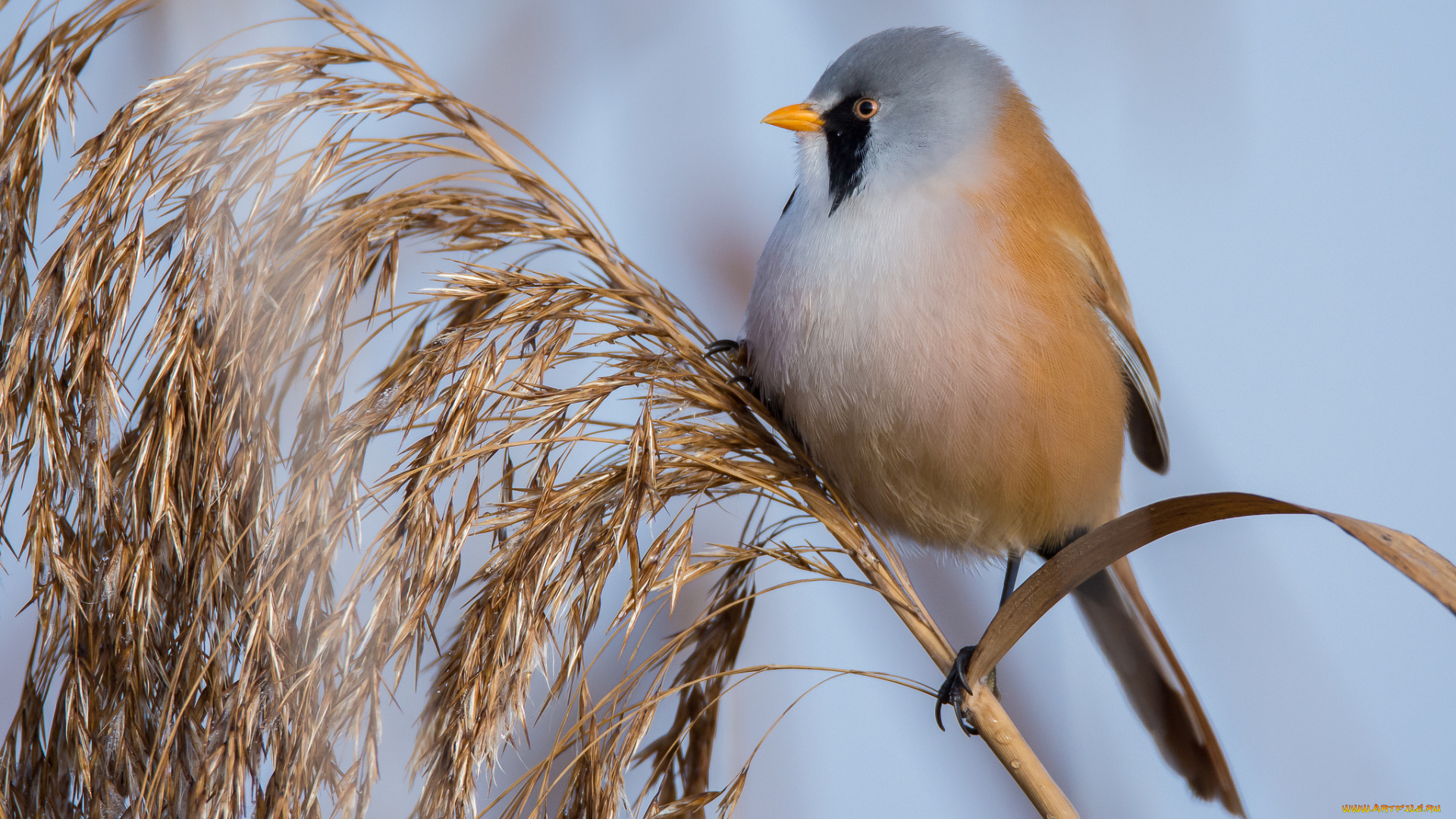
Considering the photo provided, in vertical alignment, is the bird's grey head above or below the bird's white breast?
above

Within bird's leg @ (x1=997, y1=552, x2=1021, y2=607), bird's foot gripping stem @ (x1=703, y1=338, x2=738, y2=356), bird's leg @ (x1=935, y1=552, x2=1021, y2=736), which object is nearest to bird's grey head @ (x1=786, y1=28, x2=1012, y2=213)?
bird's foot gripping stem @ (x1=703, y1=338, x2=738, y2=356)

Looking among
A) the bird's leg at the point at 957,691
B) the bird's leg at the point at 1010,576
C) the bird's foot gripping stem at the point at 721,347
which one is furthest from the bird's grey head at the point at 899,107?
the bird's leg at the point at 1010,576

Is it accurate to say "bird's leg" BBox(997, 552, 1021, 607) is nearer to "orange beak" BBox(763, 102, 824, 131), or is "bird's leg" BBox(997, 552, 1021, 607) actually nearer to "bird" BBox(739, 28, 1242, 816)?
"bird" BBox(739, 28, 1242, 816)

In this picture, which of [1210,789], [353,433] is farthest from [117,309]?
[1210,789]

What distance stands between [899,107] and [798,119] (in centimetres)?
14

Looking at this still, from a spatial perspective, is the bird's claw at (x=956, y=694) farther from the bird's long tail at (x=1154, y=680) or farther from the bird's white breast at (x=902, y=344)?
the bird's long tail at (x=1154, y=680)

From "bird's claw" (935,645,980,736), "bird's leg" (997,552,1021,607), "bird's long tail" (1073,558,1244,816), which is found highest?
"bird's claw" (935,645,980,736)

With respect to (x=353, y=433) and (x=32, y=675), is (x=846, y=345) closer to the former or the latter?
(x=353, y=433)

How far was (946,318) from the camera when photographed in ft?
4.02

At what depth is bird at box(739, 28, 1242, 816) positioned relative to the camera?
1.24m

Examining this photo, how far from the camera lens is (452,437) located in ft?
3.15

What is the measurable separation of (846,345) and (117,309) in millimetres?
755

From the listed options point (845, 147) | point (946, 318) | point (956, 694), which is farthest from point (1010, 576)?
point (845, 147)

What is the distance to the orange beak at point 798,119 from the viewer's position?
4.64 feet
